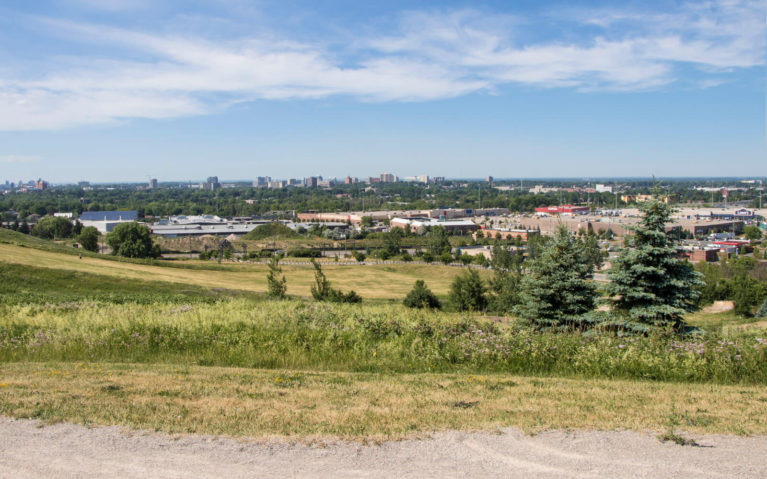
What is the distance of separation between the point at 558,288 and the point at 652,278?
2195 millimetres

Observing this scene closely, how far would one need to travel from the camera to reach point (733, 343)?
812cm

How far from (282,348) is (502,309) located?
2049cm

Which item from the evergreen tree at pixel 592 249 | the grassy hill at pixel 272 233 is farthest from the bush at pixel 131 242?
the evergreen tree at pixel 592 249

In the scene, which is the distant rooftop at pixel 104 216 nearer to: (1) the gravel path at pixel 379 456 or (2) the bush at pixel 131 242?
(2) the bush at pixel 131 242

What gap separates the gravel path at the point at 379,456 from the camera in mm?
4102

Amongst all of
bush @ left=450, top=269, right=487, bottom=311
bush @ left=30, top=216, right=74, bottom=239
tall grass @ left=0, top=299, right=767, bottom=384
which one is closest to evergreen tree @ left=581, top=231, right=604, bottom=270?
bush @ left=450, top=269, right=487, bottom=311

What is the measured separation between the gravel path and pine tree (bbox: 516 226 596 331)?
8791mm

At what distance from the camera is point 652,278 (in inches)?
484

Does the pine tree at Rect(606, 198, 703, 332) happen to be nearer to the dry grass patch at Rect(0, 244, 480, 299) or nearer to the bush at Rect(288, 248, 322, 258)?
the dry grass patch at Rect(0, 244, 480, 299)

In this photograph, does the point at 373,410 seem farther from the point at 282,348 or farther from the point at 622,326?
the point at 622,326

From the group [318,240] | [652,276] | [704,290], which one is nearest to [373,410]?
[652,276]

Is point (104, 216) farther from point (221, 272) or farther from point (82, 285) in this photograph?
point (82, 285)

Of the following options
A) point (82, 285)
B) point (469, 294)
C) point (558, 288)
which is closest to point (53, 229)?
point (82, 285)

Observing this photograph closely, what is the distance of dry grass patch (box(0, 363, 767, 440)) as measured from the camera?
5.08 meters
